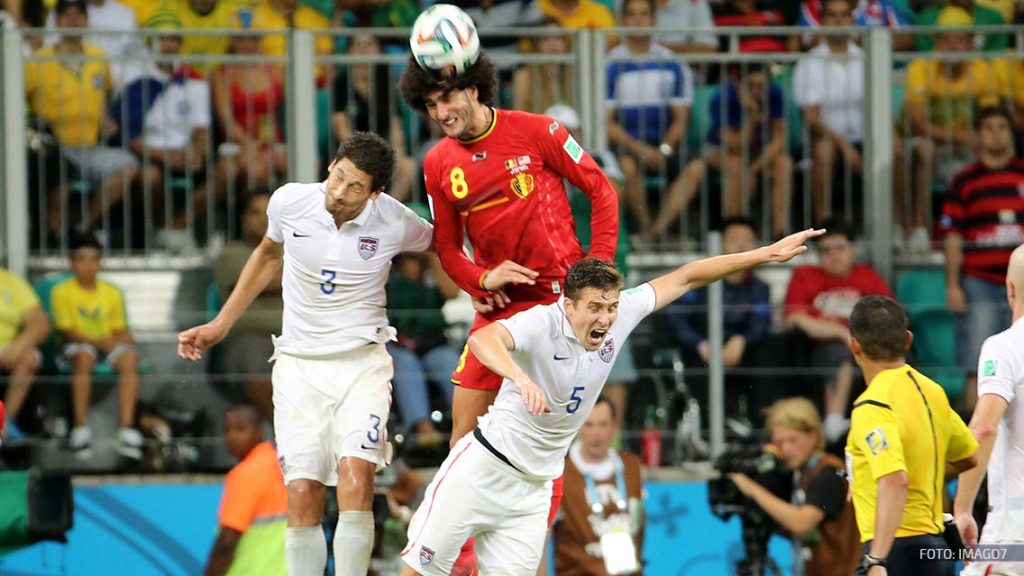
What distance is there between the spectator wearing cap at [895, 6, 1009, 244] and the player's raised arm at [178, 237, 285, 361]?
5.53 metres

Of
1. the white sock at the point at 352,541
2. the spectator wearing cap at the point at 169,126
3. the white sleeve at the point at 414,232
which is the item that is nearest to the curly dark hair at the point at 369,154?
the white sleeve at the point at 414,232

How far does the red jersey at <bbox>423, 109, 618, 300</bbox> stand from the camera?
8602 mm

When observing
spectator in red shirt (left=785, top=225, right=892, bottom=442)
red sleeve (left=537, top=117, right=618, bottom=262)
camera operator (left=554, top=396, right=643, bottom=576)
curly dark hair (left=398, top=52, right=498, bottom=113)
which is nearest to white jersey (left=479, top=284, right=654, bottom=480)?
red sleeve (left=537, top=117, right=618, bottom=262)

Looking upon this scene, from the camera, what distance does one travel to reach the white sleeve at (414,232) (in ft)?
29.5

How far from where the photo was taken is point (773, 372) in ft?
38.7

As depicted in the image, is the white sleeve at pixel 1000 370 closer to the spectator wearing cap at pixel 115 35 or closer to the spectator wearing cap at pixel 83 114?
the spectator wearing cap at pixel 83 114

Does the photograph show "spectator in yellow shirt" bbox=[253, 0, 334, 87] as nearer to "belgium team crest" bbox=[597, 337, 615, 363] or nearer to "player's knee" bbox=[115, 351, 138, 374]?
"player's knee" bbox=[115, 351, 138, 374]

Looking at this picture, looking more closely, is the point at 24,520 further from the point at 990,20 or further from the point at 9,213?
the point at 990,20

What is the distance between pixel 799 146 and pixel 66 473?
5.60m

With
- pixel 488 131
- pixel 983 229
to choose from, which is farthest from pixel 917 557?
pixel 983 229

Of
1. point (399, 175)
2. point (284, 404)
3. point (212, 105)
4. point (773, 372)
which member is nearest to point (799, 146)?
point (773, 372)

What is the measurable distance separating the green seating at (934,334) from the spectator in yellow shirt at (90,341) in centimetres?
519

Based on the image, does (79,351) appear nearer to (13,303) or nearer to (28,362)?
(28,362)

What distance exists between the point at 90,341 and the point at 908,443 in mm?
5815
